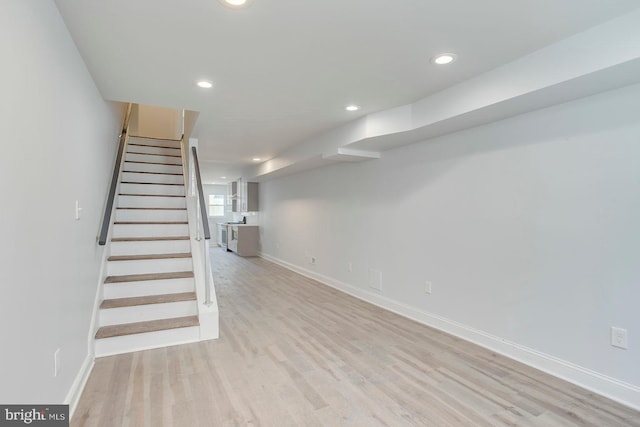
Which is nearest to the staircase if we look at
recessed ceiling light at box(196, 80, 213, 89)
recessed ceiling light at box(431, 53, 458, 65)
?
recessed ceiling light at box(196, 80, 213, 89)

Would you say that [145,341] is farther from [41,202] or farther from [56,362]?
[41,202]

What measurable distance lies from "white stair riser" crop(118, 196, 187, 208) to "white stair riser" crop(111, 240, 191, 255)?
0.81 m

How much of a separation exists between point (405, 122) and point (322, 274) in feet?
10.4

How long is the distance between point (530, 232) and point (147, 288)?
3564mm

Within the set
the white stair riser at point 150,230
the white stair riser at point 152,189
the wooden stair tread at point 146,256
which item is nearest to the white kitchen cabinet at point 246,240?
the white stair riser at point 152,189

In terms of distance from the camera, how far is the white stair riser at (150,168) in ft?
15.6

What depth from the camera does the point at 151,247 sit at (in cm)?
367

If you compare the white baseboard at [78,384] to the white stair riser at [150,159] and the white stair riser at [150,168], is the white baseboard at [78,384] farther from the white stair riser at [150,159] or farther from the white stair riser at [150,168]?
the white stair riser at [150,159]

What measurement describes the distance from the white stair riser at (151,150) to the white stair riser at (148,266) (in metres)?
2.61

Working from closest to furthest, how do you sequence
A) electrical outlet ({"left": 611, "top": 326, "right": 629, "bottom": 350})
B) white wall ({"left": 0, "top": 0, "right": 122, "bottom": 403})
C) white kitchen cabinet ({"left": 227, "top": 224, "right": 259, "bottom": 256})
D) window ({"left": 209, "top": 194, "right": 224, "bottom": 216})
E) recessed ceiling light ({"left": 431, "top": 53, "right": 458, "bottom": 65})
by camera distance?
white wall ({"left": 0, "top": 0, "right": 122, "bottom": 403})
electrical outlet ({"left": 611, "top": 326, "right": 629, "bottom": 350})
recessed ceiling light ({"left": 431, "top": 53, "right": 458, "bottom": 65})
white kitchen cabinet ({"left": 227, "top": 224, "right": 259, "bottom": 256})
window ({"left": 209, "top": 194, "right": 224, "bottom": 216})

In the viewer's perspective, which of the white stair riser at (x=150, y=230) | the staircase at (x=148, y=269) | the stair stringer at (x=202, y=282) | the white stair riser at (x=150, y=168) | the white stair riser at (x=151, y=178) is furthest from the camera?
the white stair riser at (x=150, y=168)

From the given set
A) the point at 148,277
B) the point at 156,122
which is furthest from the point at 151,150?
the point at 148,277

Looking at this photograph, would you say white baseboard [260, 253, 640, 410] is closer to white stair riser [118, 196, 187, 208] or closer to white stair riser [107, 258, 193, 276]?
white stair riser [107, 258, 193, 276]

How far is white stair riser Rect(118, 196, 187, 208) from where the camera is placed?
419cm
